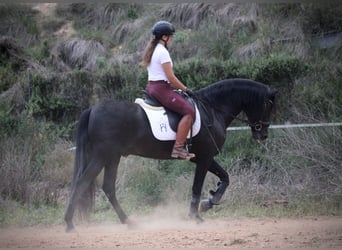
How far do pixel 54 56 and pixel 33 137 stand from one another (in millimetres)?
5933

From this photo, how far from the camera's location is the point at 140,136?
350 inches

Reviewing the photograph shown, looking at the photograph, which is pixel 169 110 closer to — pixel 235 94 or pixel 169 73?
pixel 169 73

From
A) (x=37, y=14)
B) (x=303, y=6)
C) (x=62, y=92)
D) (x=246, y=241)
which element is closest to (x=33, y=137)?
(x=62, y=92)

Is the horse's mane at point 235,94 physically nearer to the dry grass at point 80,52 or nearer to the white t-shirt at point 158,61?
the white t-shirt at point 158,61

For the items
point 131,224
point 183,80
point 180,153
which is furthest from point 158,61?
point 183,80

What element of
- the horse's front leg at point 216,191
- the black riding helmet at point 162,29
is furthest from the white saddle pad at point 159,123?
the black riding helmet at point 162,29

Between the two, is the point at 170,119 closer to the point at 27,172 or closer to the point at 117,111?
the point at 117,111

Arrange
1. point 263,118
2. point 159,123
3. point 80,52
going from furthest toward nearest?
point 80,52, point 263,118, point 159,123

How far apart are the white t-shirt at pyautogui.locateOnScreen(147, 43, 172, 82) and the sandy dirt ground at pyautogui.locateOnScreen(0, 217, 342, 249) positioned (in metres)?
2.23

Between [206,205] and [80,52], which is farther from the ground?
[80,52]

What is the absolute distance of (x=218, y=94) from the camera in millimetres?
9539

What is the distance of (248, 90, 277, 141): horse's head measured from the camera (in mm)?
9648

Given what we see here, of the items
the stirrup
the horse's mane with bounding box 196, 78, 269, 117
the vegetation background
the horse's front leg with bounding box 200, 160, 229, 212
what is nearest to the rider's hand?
the horse's mane with bounding box 196, 78, 269, 117

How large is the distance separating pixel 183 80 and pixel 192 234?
22.5ft
